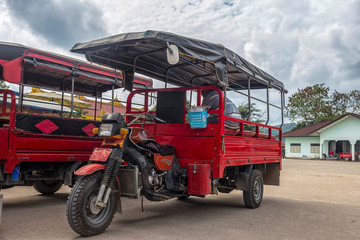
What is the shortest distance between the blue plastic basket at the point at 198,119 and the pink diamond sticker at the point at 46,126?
269cm

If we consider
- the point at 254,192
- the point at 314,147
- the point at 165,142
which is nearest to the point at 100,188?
the point at 165,142

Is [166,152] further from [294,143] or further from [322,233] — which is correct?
[294,143]

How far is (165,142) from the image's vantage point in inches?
231

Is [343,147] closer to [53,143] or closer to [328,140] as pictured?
[328,140]

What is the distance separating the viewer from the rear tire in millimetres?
6523

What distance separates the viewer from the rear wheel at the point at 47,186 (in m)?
7.56

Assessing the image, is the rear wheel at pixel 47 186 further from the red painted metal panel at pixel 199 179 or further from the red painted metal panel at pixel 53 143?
the red painted metal panel at pixel 199 179

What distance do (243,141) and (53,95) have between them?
5135 mm

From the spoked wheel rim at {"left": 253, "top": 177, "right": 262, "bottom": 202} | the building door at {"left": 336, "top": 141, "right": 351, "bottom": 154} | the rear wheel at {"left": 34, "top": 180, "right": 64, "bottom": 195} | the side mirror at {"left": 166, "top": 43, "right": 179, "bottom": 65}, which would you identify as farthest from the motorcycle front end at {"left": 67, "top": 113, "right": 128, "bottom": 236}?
the building door at {"left": 336, "top": 141, "right": 351, "bottom": 154}

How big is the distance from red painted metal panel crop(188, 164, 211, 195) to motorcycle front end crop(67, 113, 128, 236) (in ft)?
3.88

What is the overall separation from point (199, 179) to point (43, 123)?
308cm

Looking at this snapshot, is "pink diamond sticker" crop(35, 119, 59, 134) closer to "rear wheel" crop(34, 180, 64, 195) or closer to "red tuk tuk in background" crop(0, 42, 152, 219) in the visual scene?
"red tuk tuk in background" crop(0, 42, 152, 219)

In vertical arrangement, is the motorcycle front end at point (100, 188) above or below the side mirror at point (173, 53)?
below

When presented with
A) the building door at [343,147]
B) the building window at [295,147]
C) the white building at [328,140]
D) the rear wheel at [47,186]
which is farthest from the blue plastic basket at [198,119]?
the building window at [295,147]
